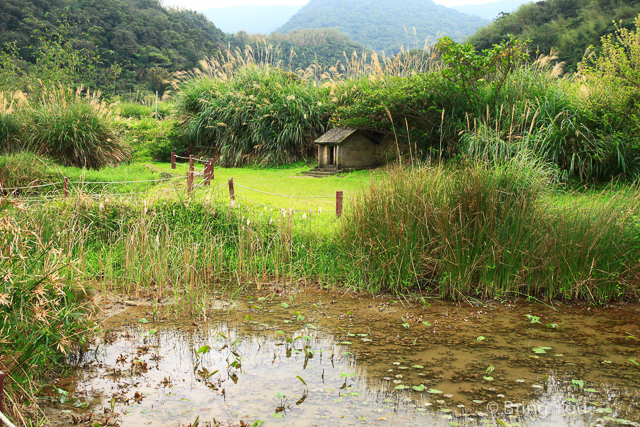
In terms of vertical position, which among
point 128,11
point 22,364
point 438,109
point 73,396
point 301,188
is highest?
point 128,11

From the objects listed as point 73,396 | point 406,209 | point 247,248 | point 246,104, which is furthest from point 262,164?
point 73,396

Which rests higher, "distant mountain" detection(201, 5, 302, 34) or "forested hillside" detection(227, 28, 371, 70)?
"distant mountain" detection(201, 5, 302, 34)

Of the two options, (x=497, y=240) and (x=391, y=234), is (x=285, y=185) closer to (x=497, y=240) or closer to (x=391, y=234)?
(x=391, y=234)

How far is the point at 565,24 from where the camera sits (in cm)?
2680

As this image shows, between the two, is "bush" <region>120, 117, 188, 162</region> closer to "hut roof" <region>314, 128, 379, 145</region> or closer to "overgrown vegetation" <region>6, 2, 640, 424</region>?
"hut roof" <region>314, 128, 379, 145</region>

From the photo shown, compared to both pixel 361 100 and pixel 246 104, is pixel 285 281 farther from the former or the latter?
pixel 246 104

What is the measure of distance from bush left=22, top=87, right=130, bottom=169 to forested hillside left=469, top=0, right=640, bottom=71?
17753 millimetres

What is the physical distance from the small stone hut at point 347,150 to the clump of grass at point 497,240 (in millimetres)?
6838

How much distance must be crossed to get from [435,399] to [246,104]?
39.9 ft

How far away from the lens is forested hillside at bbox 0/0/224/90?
26078 millimetres

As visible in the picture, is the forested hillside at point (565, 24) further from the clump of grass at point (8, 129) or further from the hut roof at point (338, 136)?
the clump of grass at point (8, 129)

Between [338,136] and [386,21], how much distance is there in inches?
2155

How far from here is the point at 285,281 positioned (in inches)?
228

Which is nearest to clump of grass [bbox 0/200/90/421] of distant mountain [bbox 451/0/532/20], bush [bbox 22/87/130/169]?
bush [bbox 22/87/130/169]
